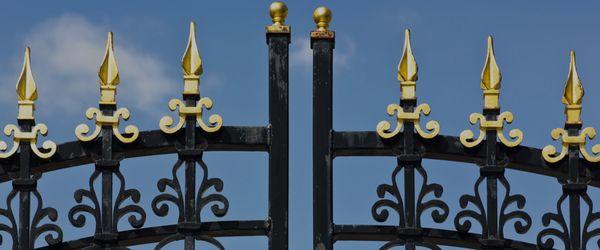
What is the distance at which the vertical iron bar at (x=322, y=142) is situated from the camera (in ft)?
36.0

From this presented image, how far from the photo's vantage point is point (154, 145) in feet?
36.7

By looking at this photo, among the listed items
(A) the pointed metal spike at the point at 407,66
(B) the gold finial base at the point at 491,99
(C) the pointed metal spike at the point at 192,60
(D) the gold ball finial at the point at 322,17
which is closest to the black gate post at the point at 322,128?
(D) the gold ball finial at the point at 322,17

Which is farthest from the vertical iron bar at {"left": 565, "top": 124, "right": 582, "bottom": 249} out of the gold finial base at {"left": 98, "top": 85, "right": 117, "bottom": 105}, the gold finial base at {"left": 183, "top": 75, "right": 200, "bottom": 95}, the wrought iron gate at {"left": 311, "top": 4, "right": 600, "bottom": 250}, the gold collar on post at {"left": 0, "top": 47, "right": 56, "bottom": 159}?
the gold collar on post at {"left": 0, "top": 47, "right": 56, "bottom": 159}

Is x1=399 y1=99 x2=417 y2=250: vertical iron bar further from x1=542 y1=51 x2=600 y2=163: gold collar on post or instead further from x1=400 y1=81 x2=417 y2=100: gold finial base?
x1=542 y1=51 x2=600 y2=163: gold collar on post

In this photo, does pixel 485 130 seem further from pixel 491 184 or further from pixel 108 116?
pixel 108 116

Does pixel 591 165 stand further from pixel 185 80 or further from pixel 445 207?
pixel 185 80

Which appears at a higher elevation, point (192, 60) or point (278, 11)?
point (278, 11)

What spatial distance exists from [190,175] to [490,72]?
2.40 m

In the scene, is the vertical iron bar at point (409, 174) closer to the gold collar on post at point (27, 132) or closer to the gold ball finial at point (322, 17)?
the gold ball finial at point (322, 17)

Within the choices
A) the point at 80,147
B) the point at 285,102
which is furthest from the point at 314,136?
the point at 80,147

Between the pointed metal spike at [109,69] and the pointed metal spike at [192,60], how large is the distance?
0.51 m

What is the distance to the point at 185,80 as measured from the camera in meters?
11.2

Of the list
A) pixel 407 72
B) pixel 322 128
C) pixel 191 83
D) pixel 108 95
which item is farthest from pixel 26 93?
pixel 407 72

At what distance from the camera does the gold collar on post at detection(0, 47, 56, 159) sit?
11.2 m
